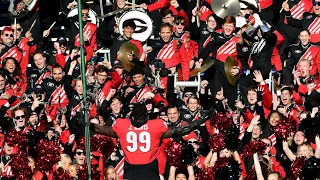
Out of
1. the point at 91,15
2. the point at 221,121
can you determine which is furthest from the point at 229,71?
the point at 91,15

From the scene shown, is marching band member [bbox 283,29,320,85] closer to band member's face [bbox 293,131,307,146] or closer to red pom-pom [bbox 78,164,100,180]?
band member's face [bbox 293,131,307,146]

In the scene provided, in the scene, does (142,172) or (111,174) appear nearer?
(142,172)

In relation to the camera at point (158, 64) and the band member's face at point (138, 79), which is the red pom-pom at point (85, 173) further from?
the camera at point (158, 64)

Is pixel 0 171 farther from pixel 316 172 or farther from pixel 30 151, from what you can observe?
pixel 316 172

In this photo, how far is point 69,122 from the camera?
68.8 feet

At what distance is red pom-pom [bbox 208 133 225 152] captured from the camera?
1914 centimetres

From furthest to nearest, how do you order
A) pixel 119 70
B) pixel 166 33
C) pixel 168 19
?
pixel 168 19, pixel 166 33, pixel 119 70

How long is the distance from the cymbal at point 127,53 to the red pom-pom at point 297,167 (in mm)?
3861

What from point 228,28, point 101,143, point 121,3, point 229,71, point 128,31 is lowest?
point 101,143

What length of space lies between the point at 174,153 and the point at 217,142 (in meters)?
0.60

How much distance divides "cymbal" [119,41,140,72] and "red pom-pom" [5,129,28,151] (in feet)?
8.79

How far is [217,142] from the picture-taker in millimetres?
19141

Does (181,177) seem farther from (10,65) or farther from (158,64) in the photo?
(10,65)

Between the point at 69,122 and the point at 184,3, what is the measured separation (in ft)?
13.5
